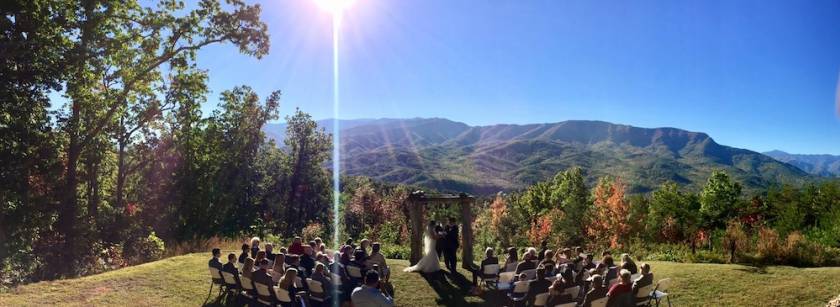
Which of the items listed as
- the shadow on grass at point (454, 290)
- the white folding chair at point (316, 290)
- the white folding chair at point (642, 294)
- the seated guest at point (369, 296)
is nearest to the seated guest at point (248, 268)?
the white folding chair at point (316, 290)

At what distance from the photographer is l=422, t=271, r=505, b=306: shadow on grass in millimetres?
13344

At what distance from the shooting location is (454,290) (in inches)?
564

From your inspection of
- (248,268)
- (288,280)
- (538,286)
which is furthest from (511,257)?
(248,268)

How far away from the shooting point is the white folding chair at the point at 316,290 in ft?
34.2

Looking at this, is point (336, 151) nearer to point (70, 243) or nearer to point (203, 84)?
point (203, 84)

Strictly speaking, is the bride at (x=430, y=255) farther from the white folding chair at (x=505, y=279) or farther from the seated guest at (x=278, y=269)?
the seated guest at (x=278, y=269)

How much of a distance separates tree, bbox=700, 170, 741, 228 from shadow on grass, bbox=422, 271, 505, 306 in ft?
89.4

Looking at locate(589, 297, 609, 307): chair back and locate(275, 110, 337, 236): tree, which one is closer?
locate(589, 297, 609, 307): chair back

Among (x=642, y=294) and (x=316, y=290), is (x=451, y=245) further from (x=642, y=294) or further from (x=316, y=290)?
(x=642, y=294)

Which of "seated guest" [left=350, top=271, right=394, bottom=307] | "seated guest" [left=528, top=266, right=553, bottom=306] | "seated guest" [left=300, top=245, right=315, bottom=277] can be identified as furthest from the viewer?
"seated guest" [left=300, top=245, right=315, bottom=277]

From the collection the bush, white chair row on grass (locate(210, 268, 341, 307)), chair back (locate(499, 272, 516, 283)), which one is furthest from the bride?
the bush

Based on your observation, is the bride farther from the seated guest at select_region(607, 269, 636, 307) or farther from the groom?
the seated guest at select_region(607, 269, 636, 307)

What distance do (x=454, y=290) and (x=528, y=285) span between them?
395 cm

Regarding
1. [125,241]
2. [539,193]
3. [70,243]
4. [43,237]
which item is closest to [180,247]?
[70,243]
